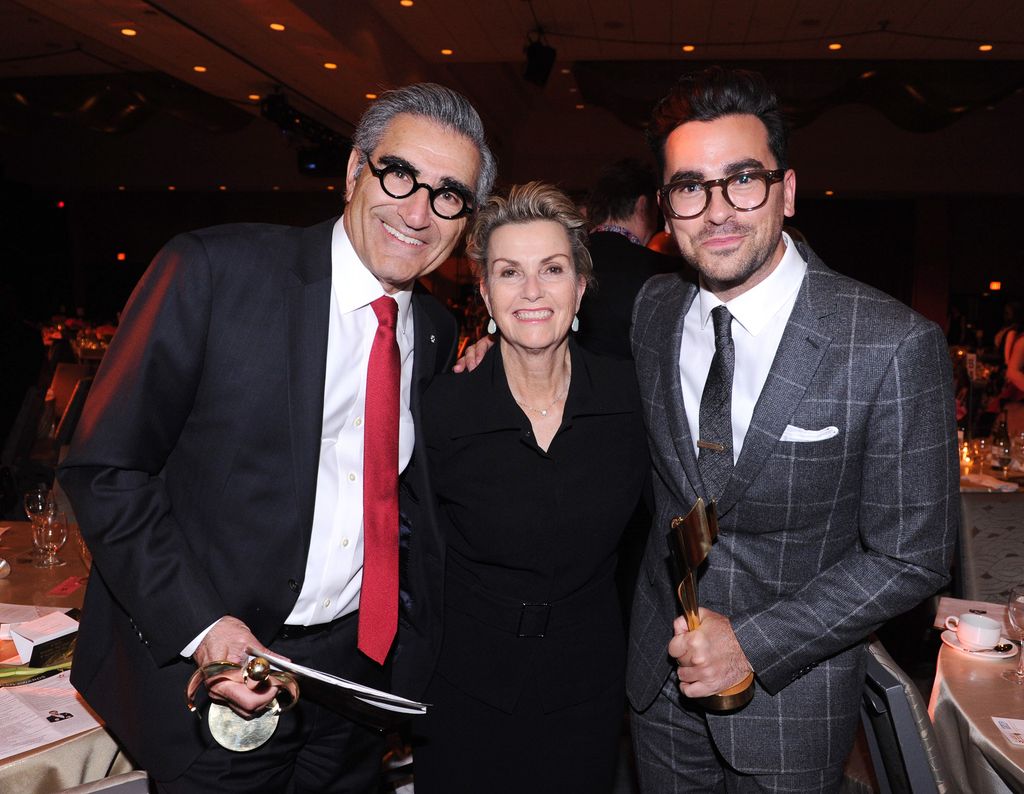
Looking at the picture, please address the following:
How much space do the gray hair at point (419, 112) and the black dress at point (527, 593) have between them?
0.64 metres

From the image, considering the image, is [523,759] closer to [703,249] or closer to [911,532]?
[911,532]

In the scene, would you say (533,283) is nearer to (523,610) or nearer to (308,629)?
(523,610)

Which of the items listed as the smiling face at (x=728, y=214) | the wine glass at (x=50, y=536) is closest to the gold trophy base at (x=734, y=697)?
the smiling face at (x=728, y=214)

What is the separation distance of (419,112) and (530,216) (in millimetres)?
450

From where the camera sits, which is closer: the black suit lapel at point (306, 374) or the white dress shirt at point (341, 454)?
the black suit lapel at point (306, 374)

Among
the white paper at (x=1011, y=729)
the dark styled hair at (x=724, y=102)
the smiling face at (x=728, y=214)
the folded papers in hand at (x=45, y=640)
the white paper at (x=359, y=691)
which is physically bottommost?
the white paper at (x=1011, y=729)

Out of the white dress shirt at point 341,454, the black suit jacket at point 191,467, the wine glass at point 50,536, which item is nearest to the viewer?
the black suit jacket at point 191,467

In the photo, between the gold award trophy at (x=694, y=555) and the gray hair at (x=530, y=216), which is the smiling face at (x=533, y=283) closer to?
the gray hair at (x=530, y=216)

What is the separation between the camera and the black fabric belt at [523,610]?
2078 millimetres

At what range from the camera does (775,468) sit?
162cm

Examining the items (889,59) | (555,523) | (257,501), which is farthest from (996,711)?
(889,59)

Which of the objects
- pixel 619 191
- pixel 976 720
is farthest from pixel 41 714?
pixel 619 191

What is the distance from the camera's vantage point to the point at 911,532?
154 centimetres

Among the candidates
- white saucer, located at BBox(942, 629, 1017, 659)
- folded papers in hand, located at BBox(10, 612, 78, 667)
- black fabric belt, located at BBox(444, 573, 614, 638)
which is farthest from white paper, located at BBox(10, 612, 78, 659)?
white saucer, located at BBox(942, 629, 1017, 659)
